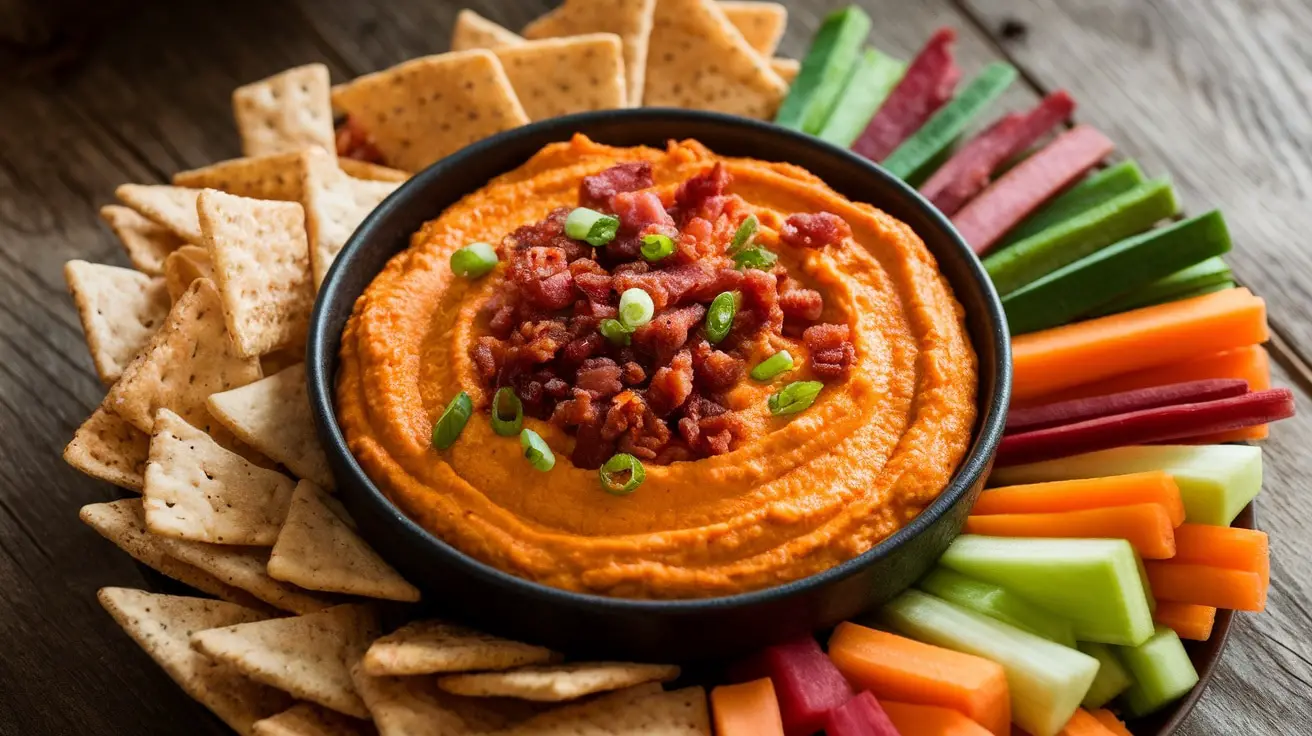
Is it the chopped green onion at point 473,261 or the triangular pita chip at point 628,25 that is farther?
the triangular pita chip at point 628,25

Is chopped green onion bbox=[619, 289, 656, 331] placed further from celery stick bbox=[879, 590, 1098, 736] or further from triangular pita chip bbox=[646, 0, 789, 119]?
triangular pita chip bbox=[646, 0, 789, 119]

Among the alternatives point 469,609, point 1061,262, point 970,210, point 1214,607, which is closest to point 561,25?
point 970,210

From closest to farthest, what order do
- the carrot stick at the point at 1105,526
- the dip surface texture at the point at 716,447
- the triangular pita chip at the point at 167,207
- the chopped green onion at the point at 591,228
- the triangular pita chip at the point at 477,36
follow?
the dip surface texture at the point at 716,447, the carrot stick at the point at 1105,526, the chopped green onion at the point at 591,228, the triangular pita chip at the point at 167,207, the triangular pita chip at the point at 477,36

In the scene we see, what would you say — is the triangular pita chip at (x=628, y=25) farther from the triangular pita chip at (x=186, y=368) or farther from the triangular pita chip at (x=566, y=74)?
the triangular pita chip at (x=186, y=368)

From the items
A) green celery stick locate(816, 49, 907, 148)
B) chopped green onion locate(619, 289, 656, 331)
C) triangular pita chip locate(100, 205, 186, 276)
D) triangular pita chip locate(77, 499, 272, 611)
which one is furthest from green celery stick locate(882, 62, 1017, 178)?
triangular pita chip locate(77, 499, 272, 611)

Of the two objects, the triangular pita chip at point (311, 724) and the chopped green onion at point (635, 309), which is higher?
the chopped green onion at point (635, 309)

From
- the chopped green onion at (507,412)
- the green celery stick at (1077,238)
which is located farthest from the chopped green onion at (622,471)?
the green celery stick at (1077,238)

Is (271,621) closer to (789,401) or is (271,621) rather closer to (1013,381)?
(789,401)
